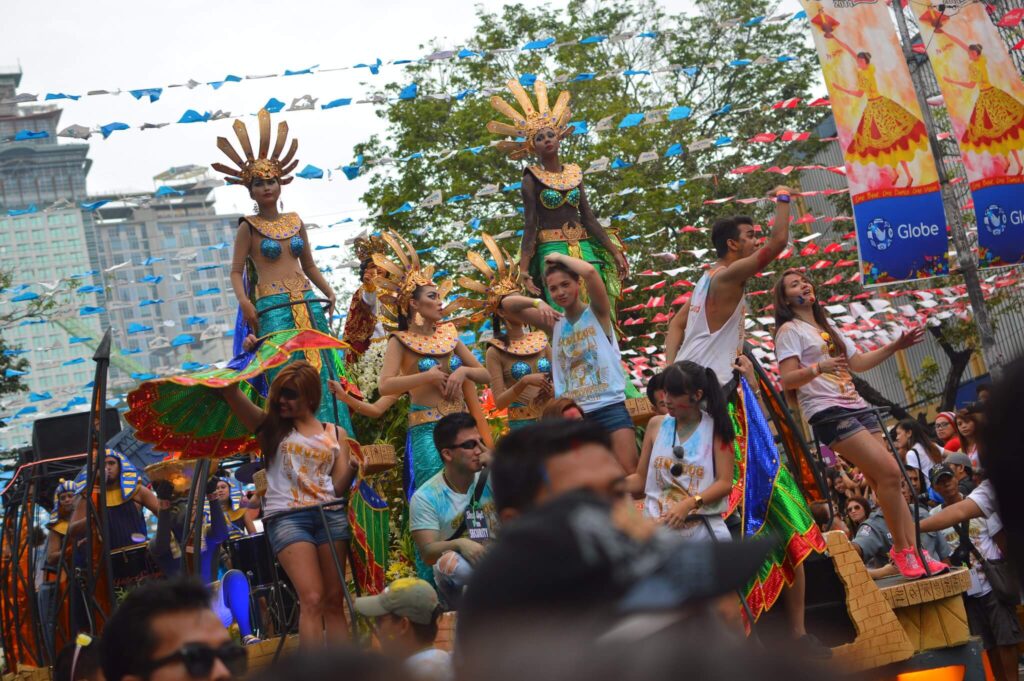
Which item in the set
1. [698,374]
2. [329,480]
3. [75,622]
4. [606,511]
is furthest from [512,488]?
[75,622]

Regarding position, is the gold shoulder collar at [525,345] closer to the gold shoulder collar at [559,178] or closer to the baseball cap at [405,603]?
the gold shoulder collar at [559,178]

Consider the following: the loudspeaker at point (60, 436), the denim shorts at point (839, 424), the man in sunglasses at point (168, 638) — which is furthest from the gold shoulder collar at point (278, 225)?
the man in sunglasses at point (168, 638)

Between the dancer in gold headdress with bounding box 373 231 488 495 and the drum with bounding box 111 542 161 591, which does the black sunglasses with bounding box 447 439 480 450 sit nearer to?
the dancer in gold headdress with bounding box 373 231 488 495

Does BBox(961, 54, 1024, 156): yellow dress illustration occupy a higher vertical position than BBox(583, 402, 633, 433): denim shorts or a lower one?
higher

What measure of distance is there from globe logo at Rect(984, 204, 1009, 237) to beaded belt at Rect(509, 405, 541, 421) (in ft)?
14.7

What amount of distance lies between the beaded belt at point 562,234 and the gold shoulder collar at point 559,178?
0.28 meters

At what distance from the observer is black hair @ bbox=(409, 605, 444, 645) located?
15.5 ft

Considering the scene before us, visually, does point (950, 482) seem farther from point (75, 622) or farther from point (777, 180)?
point (777, 180)

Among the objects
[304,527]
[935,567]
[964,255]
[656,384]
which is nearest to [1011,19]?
[964,255]

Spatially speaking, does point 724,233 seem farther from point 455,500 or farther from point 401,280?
point 401,280

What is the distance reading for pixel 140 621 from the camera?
3.11 meters

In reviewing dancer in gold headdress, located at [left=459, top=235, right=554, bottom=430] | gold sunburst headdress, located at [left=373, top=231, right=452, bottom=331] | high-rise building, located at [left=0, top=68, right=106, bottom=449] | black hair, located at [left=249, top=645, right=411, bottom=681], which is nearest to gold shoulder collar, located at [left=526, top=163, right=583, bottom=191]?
dancer in gold headdress, located at [left=459, top=235, right=554, bottom=430]

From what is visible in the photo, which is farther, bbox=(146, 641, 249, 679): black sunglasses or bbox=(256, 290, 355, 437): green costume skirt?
bbox=(256, 290, 355, 437): green costume skirt

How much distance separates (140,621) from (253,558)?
6820 mm
